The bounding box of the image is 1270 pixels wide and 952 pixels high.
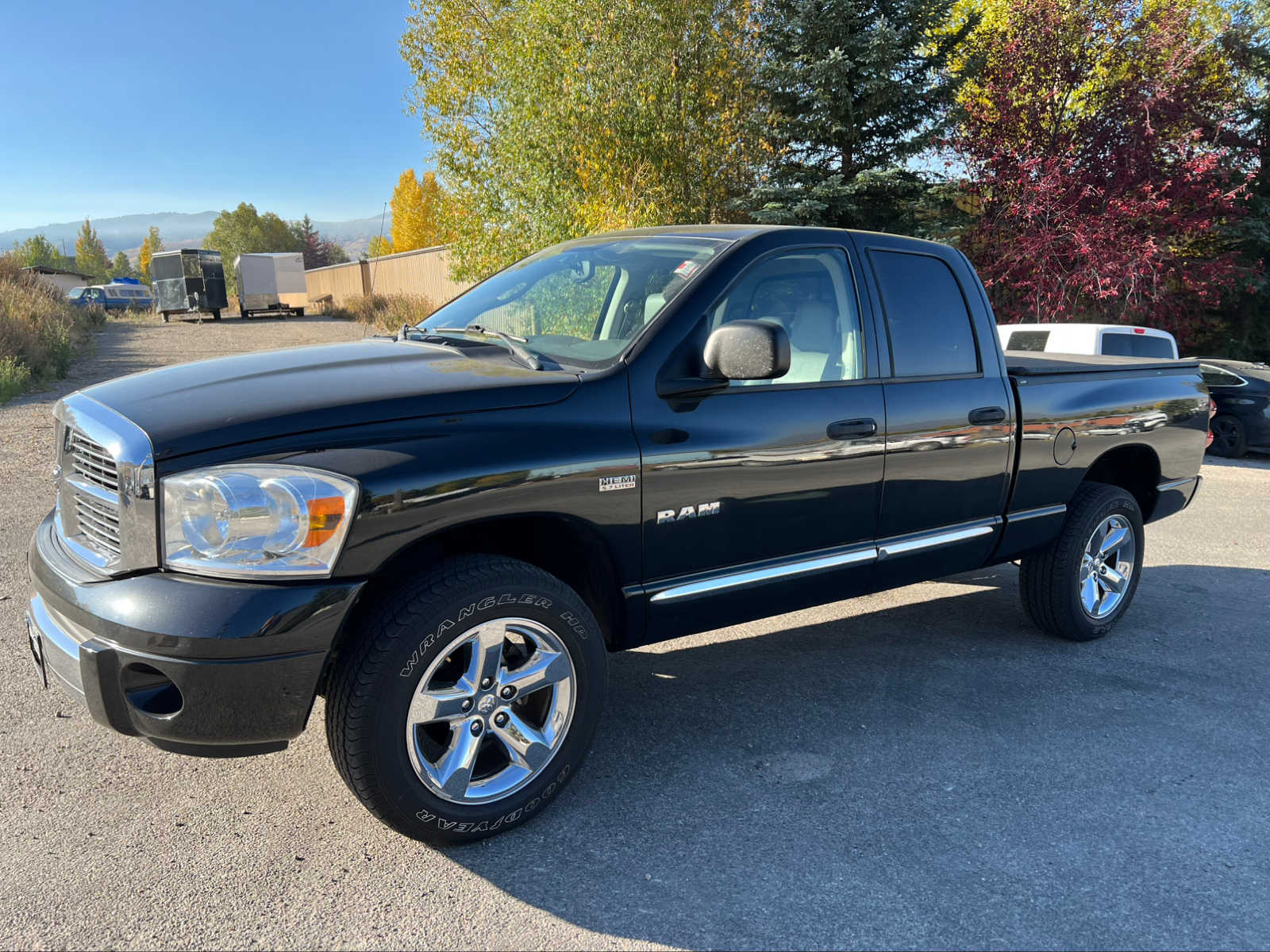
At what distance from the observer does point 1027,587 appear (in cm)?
480

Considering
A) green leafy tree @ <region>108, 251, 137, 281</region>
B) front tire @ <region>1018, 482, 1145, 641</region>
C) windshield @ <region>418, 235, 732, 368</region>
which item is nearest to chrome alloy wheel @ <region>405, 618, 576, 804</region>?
windshield @ <region>418, 235, 732, 368</region>

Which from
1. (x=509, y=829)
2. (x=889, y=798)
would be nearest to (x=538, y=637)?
(x=509, y=829)

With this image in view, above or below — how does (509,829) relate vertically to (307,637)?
below

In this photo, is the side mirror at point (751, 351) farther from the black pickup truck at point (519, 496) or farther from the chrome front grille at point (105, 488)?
the chrome front grille at point (105, 488)

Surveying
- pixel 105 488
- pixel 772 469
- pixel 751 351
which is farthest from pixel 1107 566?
pixel 105 488

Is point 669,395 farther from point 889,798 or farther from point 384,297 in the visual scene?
point 384,297

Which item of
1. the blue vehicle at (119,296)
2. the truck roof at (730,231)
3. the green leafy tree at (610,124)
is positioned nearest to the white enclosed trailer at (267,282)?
the blue vehicle at (119,296)

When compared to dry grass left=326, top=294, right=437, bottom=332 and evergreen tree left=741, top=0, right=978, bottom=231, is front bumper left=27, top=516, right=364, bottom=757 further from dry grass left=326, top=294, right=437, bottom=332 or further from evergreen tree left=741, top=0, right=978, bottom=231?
dry grass left=326, top=294, right=437, bottom=332

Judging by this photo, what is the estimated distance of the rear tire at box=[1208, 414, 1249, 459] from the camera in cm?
1249

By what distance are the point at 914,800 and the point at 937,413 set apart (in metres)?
1.60

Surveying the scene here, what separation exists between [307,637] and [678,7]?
46.2ft

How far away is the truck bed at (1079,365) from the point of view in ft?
14.3

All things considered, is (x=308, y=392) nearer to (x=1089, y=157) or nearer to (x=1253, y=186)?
(x=1089, y=157)

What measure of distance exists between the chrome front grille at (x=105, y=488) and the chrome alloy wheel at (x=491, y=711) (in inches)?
34.6
